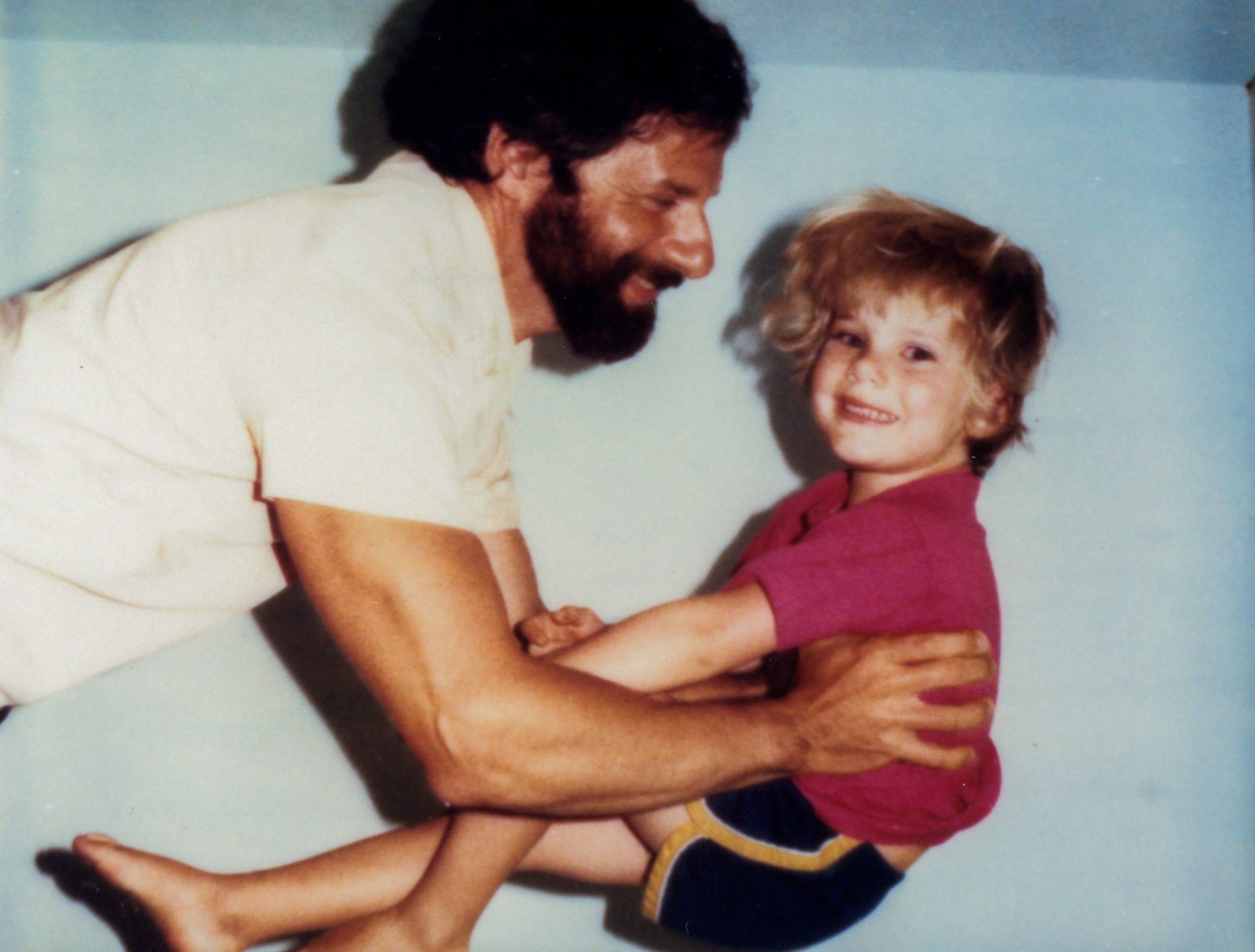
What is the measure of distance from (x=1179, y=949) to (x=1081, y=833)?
17 centimetres

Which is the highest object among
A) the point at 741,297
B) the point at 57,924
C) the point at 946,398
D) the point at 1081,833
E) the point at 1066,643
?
the point at 741,297

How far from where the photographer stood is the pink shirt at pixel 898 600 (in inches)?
34.7

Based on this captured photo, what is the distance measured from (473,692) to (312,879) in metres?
0.45

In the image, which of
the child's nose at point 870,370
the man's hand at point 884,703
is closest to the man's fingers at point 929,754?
the man's hand at point 884,703

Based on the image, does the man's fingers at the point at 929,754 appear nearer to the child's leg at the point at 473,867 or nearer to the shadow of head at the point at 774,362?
the child's leg at the point at 473,867

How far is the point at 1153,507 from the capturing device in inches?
45.4

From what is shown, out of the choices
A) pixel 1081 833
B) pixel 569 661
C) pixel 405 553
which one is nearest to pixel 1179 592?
pixel 1081 833

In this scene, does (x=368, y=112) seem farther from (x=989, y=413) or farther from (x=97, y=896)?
(x=97, y=896)

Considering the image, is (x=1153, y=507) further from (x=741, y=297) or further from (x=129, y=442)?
(x=129, y=442)

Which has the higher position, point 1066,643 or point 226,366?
point 226,366

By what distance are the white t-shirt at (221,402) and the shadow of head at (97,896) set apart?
0.40 meters

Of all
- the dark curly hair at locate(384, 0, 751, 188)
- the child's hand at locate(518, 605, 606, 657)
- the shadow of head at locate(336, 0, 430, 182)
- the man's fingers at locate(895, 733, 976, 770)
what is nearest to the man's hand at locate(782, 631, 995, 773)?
the man's fingers at locate(895, 733, 976, 770)

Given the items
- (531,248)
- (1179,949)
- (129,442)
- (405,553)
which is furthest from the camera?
(1179,949)

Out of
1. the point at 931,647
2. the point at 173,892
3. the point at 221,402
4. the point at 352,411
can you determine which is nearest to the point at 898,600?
the point at 931,647
